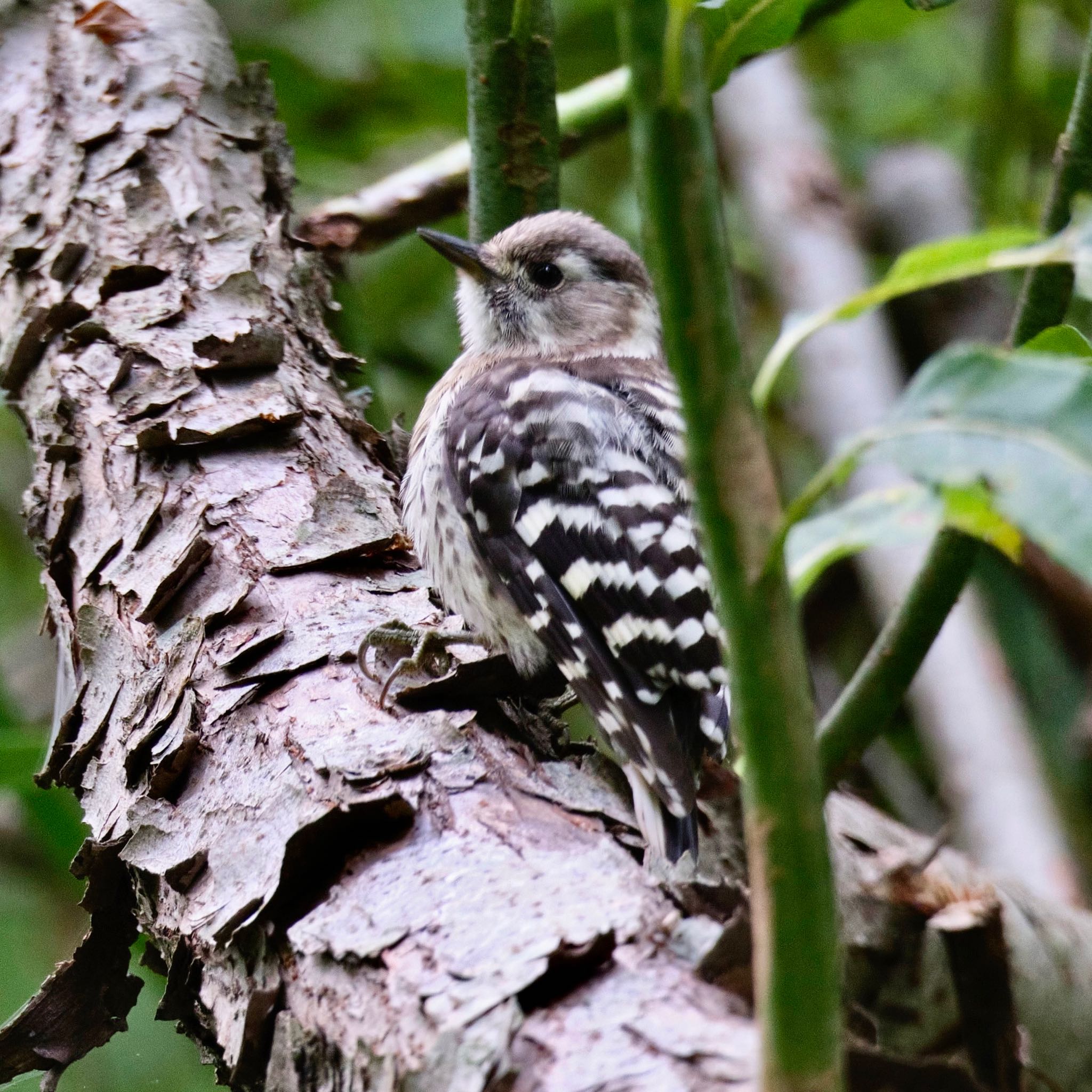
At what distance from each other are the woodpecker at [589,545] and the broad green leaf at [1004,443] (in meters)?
0.94

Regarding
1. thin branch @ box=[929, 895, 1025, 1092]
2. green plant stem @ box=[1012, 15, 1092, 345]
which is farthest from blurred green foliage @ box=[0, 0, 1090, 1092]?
thin branch @ box=[929, 895, 1025, 1092]

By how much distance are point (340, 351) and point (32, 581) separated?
2563mm

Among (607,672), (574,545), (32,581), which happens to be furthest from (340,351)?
(32,581)

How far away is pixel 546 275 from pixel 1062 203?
160 cm

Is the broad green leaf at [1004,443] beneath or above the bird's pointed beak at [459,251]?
above

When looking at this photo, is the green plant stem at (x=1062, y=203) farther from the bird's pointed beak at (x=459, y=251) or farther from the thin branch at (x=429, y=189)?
the bird's pointed beak at (x=459, y=251)

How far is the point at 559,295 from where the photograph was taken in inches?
132

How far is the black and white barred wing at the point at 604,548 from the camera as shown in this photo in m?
2.13

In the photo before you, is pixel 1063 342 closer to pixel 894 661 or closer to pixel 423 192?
pixel 894 661

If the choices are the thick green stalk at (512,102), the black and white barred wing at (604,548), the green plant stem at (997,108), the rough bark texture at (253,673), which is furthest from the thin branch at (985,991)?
the green plant stem at (997,108)

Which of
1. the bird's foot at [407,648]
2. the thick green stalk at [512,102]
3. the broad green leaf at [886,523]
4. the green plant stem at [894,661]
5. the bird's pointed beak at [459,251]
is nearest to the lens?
the broad green leaf at [886,523]

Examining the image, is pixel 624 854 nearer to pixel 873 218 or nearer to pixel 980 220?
pixel 980 220

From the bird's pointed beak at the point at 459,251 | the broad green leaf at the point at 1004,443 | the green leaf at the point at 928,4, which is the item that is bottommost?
the bird's pointed beak at the point at 459,251

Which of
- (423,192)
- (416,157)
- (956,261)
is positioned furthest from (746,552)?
(416,157)
